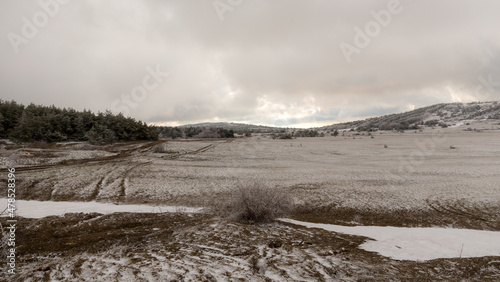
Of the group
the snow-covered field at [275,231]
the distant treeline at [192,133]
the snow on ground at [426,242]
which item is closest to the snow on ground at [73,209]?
the snow-covered field at [275,231]

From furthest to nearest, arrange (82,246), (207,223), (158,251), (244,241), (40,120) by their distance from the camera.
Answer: (40,120), (207,223), (244,241), (82,246), (158,251)

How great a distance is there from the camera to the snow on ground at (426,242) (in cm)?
922

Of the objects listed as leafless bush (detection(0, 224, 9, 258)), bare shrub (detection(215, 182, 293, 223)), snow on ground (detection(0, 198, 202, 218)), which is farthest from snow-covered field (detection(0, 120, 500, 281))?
bare shrub (detection(215, 182, 293, 223))

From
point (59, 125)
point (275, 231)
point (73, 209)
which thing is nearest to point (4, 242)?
point (73, 209)

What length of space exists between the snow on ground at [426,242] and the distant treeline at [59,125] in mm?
74415

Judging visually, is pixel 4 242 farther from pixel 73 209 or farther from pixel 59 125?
pixel 59 125

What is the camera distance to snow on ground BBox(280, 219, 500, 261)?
922cm

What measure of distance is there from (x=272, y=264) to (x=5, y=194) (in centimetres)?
2554

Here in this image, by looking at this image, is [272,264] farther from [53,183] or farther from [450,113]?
[450,113]

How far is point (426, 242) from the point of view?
35.4ft

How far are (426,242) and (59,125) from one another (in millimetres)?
89393

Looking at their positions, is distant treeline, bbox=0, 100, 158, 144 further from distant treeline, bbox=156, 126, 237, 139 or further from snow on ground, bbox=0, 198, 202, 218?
snow on ground, bbox=0, 198, 202, 218

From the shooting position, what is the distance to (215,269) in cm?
668

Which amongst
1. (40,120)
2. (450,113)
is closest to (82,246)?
(40,120)
